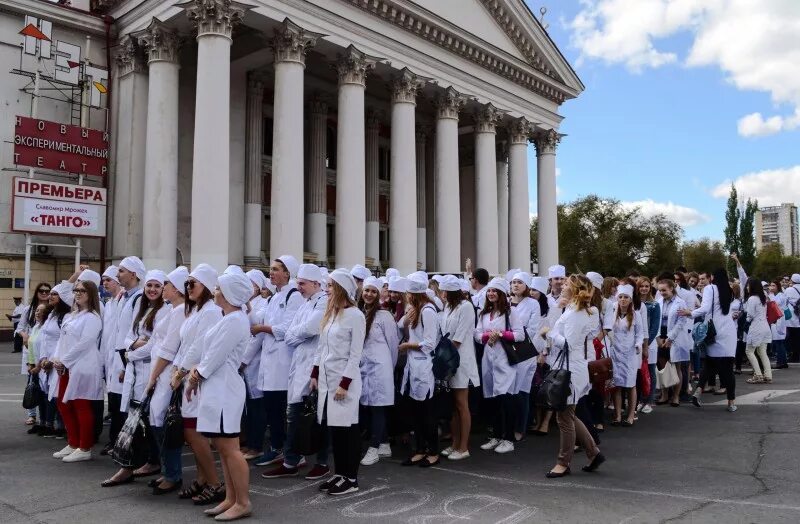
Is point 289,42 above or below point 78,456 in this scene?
above

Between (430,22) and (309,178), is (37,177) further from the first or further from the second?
(430,22)

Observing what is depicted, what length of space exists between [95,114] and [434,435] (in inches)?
841

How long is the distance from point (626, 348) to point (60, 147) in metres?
20.0

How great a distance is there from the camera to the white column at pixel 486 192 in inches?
1259

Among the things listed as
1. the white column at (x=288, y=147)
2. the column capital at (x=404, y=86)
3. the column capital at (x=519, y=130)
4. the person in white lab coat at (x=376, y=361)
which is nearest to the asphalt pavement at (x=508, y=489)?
the person in white lab coat at (x=376, y=361)

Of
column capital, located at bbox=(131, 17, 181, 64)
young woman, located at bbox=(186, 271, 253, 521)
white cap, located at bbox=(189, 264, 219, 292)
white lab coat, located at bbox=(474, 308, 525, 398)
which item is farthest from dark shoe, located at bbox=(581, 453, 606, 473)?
column capital, located at bbox=(131, 17, 181, 64)

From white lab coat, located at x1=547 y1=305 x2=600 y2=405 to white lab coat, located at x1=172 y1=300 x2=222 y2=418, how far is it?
11.6ft

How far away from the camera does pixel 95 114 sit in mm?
24219

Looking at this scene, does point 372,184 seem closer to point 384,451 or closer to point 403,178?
point 403,178

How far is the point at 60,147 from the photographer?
22.5 metres

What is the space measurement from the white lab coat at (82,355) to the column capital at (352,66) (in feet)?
61.2

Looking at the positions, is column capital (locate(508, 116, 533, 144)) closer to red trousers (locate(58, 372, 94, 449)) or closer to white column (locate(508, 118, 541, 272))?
white column (locate(508, 118, 541, 272))

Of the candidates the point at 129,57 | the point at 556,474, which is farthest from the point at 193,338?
the point at 129,57

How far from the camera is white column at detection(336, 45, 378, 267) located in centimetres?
2461
